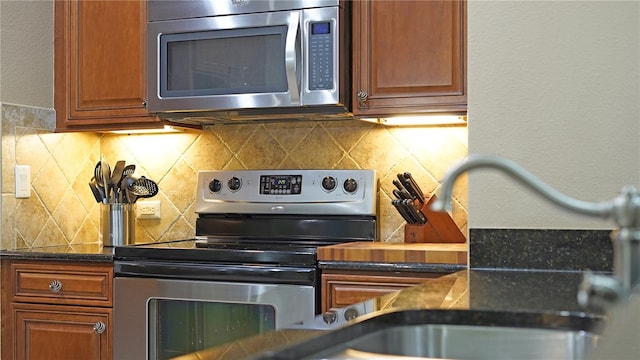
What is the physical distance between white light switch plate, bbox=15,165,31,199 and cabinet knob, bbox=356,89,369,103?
137 cm

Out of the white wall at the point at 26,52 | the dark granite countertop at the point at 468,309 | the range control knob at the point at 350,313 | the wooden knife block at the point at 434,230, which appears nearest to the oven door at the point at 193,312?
the wooden knife block at the point at 434,230

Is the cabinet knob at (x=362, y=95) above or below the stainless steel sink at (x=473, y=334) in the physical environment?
above

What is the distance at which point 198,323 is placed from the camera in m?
3.01

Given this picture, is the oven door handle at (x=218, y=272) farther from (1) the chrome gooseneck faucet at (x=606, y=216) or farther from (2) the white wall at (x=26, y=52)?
(1) the chrome gooseneck faucet at (x=606, y=216)

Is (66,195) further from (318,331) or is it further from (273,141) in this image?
(318,331)

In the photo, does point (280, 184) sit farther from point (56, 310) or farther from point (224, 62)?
point (56, 310)

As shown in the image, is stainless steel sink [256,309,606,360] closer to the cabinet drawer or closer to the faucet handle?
the faucet handle

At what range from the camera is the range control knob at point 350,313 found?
138 centimetres

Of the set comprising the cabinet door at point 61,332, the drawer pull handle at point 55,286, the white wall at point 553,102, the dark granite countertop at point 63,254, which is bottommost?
the cabinet door at point 61,332

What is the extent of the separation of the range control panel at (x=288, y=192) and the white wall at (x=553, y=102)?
1125 millimetres

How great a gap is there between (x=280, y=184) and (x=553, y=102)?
1510 millimetres

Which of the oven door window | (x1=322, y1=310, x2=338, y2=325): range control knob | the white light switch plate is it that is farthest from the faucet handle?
the white light switch plate

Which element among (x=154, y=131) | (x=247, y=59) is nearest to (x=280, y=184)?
(x=247, y=59)

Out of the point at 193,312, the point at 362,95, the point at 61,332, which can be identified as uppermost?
the point at 362,95
